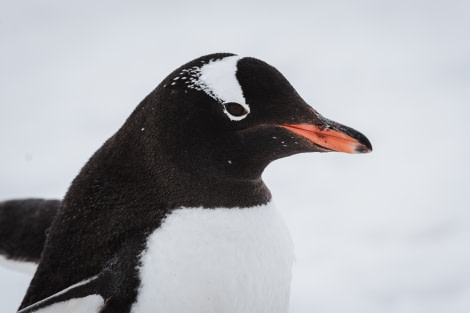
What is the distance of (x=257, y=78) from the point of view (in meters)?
1.71

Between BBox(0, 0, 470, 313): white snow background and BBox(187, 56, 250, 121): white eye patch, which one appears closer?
BBox(187, 56, 250, 121): white eye patch

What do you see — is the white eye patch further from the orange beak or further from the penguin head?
the orange beak

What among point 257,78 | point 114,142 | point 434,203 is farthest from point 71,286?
point 434,203

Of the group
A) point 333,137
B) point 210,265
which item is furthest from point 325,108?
point 210,265

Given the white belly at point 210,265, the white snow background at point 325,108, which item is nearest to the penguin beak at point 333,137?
the white belly at point 210,265

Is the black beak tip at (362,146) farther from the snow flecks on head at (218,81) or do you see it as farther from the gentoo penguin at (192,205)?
the snow flecks on head at (218,81)

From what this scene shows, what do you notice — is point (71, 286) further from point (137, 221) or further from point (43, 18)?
point (43, 18)

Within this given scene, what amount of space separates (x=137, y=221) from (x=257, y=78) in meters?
0.45

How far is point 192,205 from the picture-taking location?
1.72m

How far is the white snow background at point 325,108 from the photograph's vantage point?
286 centimetres

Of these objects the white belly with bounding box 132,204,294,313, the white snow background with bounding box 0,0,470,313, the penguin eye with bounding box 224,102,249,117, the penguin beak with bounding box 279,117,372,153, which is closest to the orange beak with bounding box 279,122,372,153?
the penguin beak with bounding box 279,117,372,153

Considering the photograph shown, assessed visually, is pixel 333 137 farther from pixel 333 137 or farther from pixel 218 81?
pixel 218 81

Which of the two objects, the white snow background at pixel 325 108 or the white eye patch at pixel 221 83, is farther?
the white snow background at pixel 325 108

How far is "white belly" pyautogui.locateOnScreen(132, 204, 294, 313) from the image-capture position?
5.40ft
